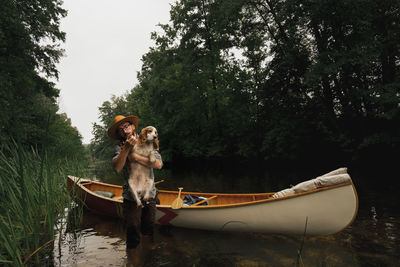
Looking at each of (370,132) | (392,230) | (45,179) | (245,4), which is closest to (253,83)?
(245,4)

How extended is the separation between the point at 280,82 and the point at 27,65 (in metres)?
14.9

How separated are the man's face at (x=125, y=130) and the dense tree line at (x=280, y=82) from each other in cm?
974

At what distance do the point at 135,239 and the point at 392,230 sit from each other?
4.43m

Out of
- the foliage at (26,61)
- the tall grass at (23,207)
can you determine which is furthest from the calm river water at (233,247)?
the foliage at (26,61)

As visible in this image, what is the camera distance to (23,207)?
7.91ft

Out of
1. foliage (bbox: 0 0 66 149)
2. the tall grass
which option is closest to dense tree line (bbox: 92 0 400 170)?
foliage (bbox: 0 0 66 149)

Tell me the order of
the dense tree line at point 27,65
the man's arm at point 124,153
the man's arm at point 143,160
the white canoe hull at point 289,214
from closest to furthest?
1. the man's arm at point 124,153
2. the man's arm at point 143,160
3. the white canoe hull at point 289,214
4. the dense tree line at point 27,65

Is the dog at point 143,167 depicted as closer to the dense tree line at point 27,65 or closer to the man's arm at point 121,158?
the man's arm at point 121,158

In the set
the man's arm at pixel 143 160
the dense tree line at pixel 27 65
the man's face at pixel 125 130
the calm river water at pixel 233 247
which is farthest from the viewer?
the dense tree line at pixel 27 65

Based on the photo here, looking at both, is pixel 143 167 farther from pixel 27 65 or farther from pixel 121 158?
pixel 27 65

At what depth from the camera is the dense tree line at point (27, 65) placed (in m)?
9.40

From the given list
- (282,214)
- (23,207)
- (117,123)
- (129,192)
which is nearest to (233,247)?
(282,214)

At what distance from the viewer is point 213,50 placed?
1973 cm

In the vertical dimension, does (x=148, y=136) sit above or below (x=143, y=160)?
above
